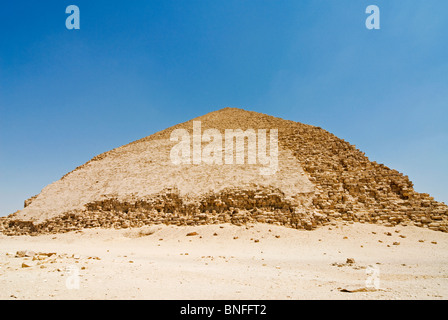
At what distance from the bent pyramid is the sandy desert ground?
106cm

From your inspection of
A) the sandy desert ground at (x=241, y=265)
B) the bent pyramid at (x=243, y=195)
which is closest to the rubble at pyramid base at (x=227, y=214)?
the bent pyramid at (x=243, y=195)

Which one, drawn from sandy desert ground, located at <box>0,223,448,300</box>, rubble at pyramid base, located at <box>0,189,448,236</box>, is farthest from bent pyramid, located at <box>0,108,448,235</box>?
sandy desert ground, located at <box>0,223,448,300</box>

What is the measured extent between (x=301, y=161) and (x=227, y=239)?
9702 millimetres

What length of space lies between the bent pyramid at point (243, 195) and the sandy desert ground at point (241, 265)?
3.46ft

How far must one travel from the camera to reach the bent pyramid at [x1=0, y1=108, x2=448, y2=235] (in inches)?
603

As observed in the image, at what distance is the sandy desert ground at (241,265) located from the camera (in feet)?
14.8

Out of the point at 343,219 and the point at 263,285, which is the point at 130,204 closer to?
the point at 343,219

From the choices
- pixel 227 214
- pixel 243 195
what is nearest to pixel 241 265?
pixel 227 214

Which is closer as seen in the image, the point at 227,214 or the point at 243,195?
the point at 227,214

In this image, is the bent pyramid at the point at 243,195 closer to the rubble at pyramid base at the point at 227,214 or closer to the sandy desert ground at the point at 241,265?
the rubble at pyramid base at the point at 227,214

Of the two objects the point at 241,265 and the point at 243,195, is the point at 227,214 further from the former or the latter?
the point at 241,265

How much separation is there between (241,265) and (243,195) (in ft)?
27.5

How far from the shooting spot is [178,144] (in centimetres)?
2702

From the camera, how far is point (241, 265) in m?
8.34
